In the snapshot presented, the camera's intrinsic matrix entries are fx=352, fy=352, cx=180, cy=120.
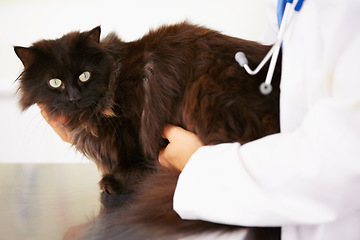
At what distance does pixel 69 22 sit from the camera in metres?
1.92

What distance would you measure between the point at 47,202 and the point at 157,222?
0.43 meters

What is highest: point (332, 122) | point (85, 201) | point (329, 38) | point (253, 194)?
point (329, 38)

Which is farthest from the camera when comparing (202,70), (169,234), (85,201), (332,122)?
(85,201)

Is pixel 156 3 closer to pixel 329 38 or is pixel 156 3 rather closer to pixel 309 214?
pixel 329 38

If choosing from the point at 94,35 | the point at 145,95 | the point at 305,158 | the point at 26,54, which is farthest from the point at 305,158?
the point at 26,54

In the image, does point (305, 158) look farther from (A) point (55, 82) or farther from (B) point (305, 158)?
(A) point (55, 82)

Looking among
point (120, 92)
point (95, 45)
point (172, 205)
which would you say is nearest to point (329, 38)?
point (172, 205)

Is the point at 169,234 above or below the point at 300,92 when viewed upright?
below

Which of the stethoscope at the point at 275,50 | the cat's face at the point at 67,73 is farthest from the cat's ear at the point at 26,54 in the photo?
the stethoscope at the point at 275,50

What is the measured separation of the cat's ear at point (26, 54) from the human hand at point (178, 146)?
488 millimetres

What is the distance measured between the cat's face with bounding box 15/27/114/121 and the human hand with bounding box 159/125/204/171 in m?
0.27

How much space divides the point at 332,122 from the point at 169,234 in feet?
1.20

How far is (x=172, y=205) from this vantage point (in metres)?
0.77

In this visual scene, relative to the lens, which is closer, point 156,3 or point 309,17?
point 309,17
